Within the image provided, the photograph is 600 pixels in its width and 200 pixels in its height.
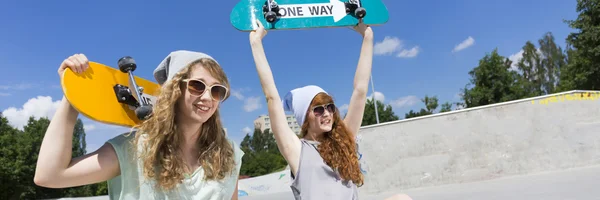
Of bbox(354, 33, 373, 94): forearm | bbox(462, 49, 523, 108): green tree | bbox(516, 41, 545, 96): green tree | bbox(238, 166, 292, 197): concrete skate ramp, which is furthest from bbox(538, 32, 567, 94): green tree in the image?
bbox(354, 33, 373, 94): forearm

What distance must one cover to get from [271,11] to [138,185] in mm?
1218

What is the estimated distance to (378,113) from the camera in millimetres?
41594

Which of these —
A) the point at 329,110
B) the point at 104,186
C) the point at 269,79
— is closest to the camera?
the point at 269,79

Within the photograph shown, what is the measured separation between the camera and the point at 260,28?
2111mm

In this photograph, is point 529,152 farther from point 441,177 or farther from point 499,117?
point 441,177

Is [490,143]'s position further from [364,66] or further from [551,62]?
[551,62]

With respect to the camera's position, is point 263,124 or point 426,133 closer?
point 426,133

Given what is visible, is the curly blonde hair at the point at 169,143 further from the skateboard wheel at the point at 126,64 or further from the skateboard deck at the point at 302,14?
the skateboard deck at the point at 302,14

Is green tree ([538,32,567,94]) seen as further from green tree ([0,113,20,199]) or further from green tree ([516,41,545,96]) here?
green tree ([0,113,20,199])

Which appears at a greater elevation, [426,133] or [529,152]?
[426,133]

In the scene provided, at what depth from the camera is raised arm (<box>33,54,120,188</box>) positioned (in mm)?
1102

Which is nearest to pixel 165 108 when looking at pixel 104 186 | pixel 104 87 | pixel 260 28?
pixel 104 87

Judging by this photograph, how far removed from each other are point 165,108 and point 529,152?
1115 centimetres

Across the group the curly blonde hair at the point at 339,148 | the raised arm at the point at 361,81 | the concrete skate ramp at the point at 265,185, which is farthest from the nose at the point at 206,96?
the concrete skate ramp at the point at 265,185
